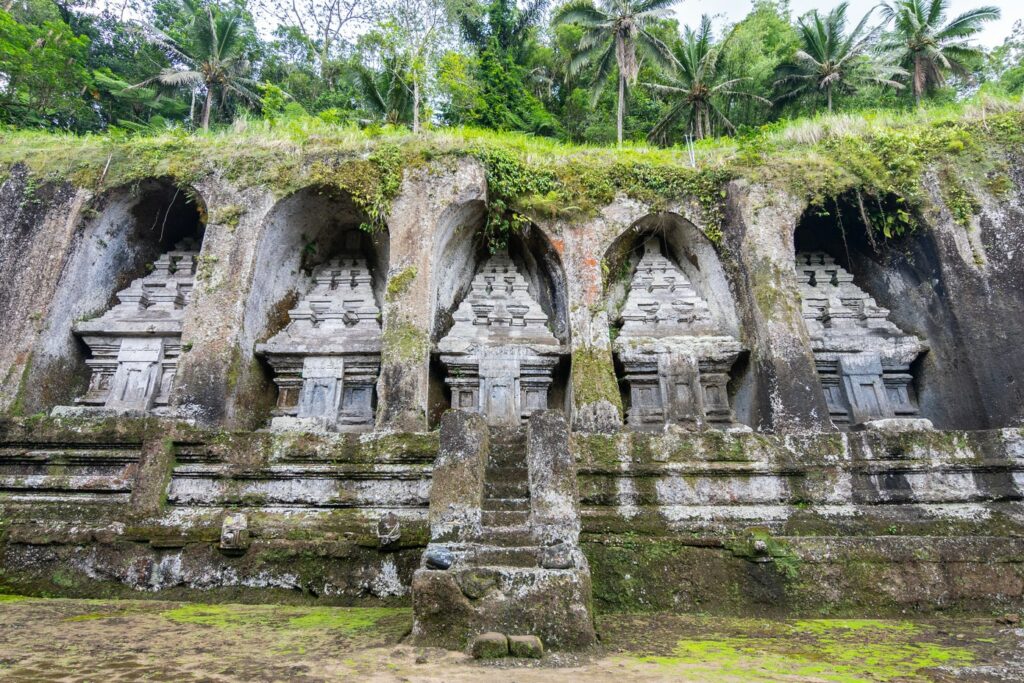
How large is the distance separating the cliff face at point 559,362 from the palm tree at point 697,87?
12301 mm

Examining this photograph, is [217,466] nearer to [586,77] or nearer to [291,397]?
[291,397]

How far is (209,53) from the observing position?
68.0 ft

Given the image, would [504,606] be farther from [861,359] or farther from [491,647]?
[861,359]

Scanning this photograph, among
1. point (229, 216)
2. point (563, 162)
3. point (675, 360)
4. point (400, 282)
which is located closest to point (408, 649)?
point (400, 282)

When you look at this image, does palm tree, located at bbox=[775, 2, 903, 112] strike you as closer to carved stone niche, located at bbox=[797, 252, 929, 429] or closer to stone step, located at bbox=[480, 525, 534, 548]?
carved stone niche, located at bbox=[797, 252, 929, 429]

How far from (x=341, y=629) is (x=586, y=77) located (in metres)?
21.7

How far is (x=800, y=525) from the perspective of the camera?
5.17 metres

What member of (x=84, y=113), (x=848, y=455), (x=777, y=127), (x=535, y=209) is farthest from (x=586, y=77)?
(x=848, y=455)

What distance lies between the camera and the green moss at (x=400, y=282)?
7.52 metres

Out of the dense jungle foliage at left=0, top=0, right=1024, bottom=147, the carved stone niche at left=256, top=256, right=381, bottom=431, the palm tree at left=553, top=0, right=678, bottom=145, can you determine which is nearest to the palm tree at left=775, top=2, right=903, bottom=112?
the dense jungle foliage at left=0, top=0, right=1024, bottom=147

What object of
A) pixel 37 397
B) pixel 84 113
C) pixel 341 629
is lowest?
pixel 341 629

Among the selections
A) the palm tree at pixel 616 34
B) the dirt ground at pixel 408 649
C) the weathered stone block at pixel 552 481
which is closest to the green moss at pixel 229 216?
the dirt ground at pixel 408 649

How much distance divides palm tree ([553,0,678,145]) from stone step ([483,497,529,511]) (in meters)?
16.7

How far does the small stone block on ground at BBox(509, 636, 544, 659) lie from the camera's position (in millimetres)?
3018
